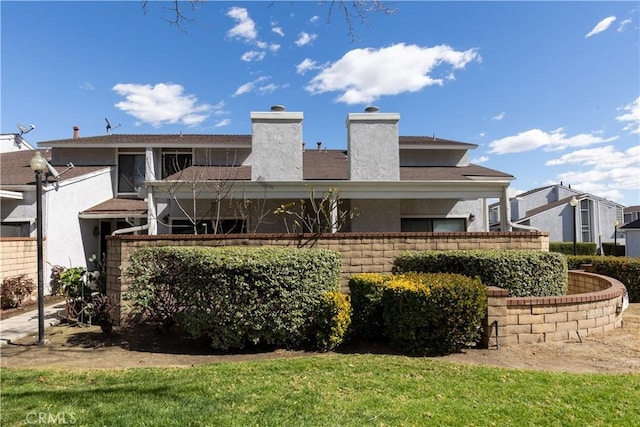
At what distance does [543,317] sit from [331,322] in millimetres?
3641

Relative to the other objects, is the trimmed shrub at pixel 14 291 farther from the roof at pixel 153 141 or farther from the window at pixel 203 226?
the roof at pixel 153 141

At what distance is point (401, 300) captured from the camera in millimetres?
5766

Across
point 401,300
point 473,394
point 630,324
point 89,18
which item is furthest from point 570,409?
point 89,18

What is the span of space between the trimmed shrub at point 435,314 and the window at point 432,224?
24.5 ft

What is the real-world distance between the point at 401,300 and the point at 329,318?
3.95 feet

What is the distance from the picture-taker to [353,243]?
8375 mm

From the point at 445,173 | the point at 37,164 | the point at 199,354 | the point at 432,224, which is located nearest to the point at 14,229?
the point at 37,164

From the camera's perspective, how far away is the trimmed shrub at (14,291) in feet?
35.0

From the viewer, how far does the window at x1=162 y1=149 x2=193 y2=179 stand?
1647 centimetres

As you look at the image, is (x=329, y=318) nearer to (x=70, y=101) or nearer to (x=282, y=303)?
(x=282, y=303)

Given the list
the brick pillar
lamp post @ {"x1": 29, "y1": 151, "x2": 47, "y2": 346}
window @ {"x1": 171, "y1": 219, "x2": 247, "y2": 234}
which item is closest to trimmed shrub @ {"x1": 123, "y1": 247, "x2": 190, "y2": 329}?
lamp post @ {"x1": 29, "y1": 151, "x2": 47, "y2": 346}

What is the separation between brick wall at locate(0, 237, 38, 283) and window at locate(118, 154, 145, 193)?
506 cm

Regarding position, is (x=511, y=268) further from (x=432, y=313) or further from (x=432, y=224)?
(x=432, y=224)

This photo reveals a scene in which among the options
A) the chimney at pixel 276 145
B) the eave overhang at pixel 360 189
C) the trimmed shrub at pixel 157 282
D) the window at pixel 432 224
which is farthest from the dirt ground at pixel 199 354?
the window at pixel 432 224
